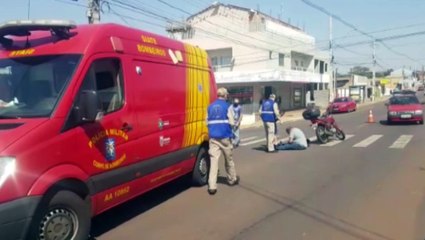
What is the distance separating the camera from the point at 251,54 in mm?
47844

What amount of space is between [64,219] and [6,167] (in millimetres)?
993

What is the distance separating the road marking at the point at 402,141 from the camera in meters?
15.0

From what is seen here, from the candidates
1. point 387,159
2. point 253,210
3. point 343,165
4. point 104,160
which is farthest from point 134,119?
point 387,159

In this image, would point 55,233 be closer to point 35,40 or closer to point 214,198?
point 35,40

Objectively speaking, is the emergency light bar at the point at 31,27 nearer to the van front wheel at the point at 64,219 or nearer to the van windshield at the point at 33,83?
the van windshield at the point at 33,83

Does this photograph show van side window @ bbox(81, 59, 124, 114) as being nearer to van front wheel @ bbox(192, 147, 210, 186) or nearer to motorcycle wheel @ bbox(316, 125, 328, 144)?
van front wheel @ bbox(192, 147, 210, 186)

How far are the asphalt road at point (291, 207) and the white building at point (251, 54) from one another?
3167 centimetres

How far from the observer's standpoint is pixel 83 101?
16.9 feet

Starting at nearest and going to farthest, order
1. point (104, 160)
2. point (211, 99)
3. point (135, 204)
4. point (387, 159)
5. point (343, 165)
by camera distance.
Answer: point (104, 160) < point (135, 204) < point (211, 99) < point (343, 165) < point (387, 159)

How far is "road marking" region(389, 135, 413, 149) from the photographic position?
1503 cm

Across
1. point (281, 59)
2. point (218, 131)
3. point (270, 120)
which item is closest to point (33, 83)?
point (218, 131)

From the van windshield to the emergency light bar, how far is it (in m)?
0.35

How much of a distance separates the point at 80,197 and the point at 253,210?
271 centimetres

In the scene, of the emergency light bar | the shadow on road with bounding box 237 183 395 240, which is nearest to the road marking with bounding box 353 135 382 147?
the shadow on road with bounding box 237 183 395 240
